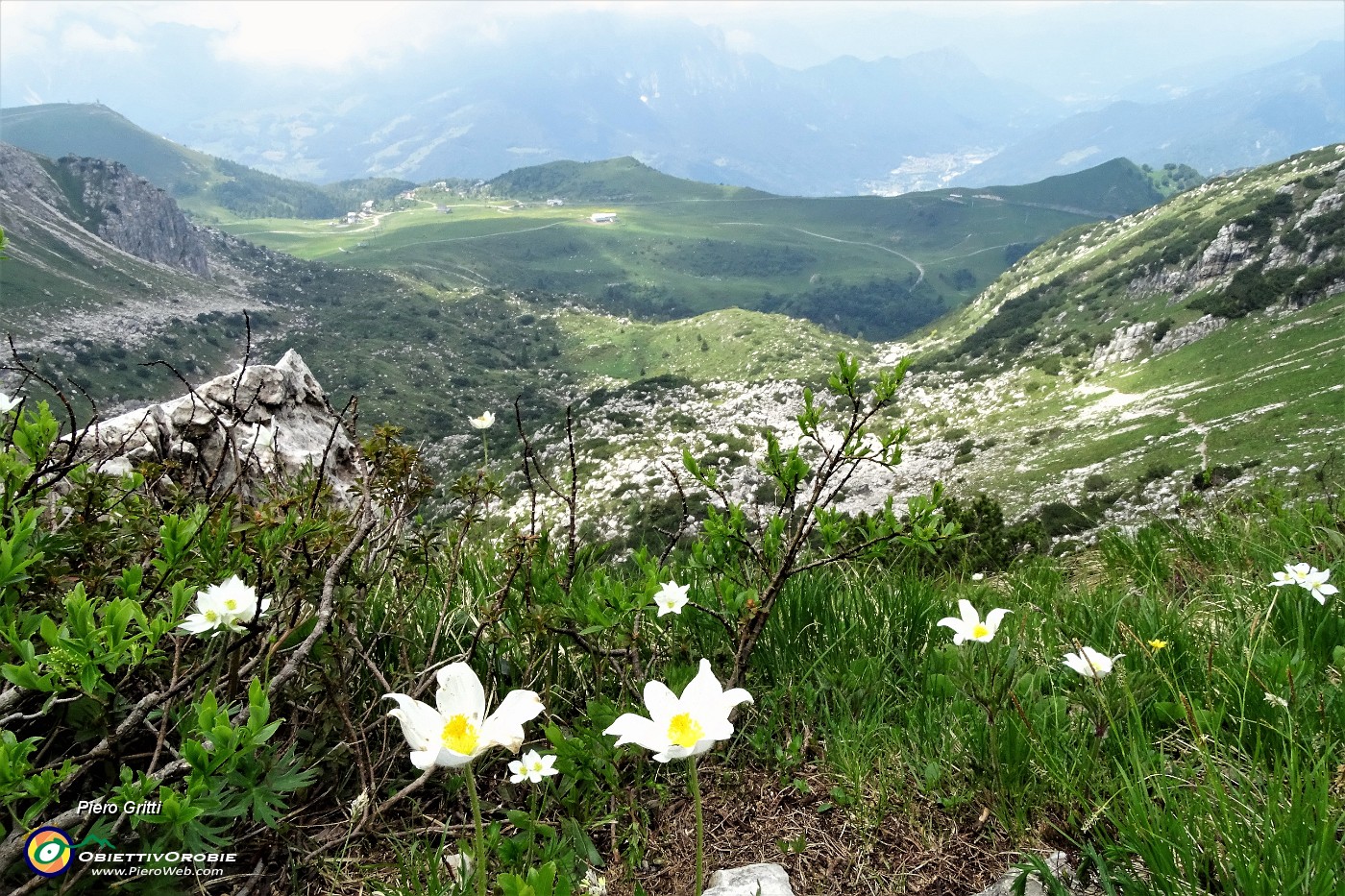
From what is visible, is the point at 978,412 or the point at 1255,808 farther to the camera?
the point at 978,412

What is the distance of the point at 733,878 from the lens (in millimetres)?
2420

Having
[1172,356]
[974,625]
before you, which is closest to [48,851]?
[974,625]

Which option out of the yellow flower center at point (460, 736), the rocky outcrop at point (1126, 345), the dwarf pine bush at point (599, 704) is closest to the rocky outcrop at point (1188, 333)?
the rocky outcrop at point (1126, 345)

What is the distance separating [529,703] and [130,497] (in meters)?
3.15

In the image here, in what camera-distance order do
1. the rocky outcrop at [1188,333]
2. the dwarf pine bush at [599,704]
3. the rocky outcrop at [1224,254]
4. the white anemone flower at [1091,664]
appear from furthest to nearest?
the rocky outcrop at [1224,254] → the rocky outcrop at [1188,333] → the white anemone flower at [1091,664] → the dwarf pine bush at [599,704]

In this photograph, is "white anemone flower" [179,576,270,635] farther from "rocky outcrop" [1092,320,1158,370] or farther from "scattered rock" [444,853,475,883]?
"rocky outcrop" [1092,320,1158,370]

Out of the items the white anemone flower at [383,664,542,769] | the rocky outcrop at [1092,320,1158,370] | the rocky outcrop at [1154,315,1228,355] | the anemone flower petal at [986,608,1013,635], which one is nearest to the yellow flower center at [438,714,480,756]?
the white anemone flower at [383,664,542,769]

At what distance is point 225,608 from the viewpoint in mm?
2404

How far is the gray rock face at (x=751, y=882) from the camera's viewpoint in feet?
7.67

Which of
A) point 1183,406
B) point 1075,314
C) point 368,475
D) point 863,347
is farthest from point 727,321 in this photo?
point 368,475

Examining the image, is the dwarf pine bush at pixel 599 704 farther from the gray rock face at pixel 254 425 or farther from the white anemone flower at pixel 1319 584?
the gray rock face at pixel 254 425

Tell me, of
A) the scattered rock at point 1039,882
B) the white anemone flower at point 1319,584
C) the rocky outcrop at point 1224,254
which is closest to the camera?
the scattered rock at point 1039,882

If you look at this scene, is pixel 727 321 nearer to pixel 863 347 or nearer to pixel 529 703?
pixel 863 347

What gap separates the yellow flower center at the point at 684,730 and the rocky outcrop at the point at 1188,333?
116 m
